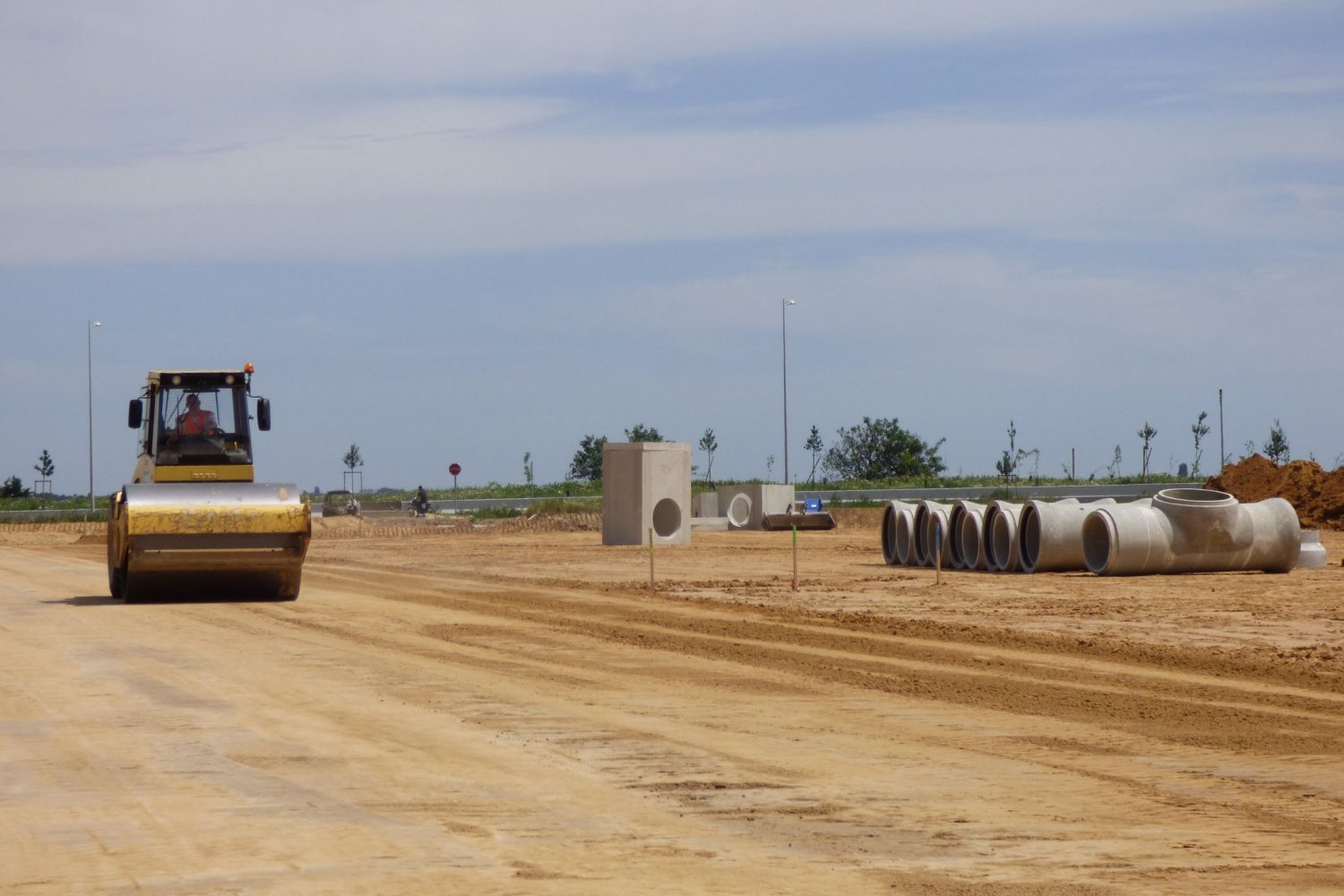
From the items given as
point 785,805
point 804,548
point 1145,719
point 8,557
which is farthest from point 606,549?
point 785,805

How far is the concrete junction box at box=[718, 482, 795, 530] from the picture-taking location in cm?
5112

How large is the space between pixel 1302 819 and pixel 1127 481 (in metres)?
65.6

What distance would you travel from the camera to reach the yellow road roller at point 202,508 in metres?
19.7

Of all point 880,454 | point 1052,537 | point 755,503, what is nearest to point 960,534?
point 1052,537

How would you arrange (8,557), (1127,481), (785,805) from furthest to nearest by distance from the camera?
1. (1127,481)
2. (8,557)
3. (785,805)

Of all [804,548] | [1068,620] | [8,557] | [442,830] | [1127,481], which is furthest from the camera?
[1127,481]

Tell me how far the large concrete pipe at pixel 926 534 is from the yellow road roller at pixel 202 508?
12661 mm

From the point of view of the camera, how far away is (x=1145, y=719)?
1121 centimetres

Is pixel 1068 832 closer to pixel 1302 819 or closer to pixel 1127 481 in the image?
pixel 1302 819

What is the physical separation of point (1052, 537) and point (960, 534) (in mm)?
2717

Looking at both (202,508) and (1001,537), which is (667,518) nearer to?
(1001,537)

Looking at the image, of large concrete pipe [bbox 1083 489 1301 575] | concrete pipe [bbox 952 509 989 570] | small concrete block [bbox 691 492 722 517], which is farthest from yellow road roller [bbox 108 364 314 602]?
small concrete block [bbox 691 492 722 517]

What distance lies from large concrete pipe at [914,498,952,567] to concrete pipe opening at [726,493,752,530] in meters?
21.6

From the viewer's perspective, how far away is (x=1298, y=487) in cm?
4209
